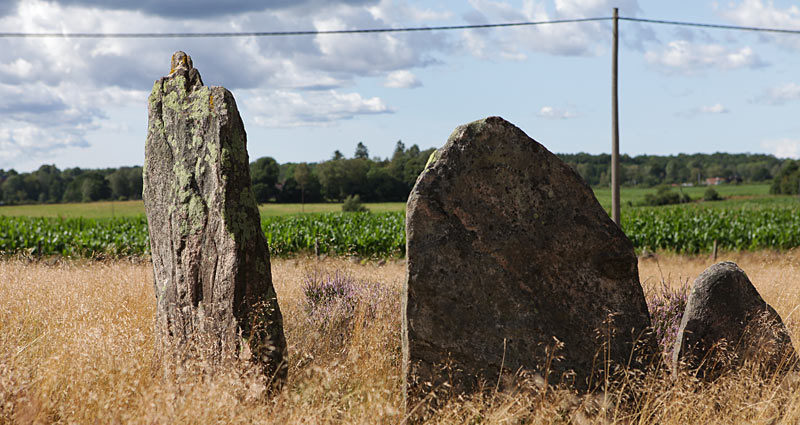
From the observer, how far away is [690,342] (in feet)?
16.5

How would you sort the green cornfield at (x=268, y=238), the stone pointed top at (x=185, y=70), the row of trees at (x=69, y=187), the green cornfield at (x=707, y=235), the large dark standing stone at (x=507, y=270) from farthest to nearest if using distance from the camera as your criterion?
the row of trees at (x=69, y=187) → the green cornfield at (x=707, y=235) → the green cornfield at (x=268, y=238) → the stone pointed top at (x=185, y=70) → the large dark standing stone at (x=507, y=270)

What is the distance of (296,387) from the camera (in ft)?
15.8

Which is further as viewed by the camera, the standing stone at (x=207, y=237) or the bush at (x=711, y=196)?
the bush at (x=711, y=196)

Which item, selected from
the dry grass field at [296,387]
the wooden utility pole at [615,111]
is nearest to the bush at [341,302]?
the dry grass field at [296,387]

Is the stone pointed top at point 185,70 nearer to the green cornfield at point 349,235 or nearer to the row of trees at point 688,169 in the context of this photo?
the green cornfield at point 349,235

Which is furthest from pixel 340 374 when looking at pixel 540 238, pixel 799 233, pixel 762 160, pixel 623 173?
pixel 762 160

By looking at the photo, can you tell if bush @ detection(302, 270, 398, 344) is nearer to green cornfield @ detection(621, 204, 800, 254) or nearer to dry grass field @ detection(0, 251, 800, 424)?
dry grass field @ detection(0, 251, 800, 424)

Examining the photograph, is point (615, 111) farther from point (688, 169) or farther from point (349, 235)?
point (688, 169)

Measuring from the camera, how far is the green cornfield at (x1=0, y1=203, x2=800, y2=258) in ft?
55.2

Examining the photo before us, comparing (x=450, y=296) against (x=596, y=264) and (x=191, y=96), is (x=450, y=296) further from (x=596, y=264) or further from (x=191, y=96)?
(x=191, y=96)

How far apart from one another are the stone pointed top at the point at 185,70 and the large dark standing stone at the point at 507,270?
7.74ft

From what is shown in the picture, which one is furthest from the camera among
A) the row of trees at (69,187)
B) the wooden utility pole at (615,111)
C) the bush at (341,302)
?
the row of trees at (69,187)

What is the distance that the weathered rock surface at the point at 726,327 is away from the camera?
197 inches

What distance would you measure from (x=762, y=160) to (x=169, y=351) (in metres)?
130
